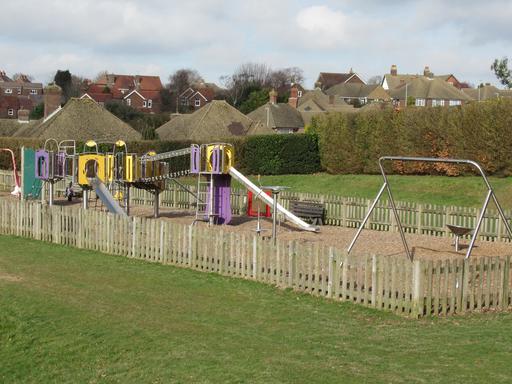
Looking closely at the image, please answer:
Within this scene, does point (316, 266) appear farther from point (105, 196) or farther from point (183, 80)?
point (183, 80)

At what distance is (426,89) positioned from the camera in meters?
99.8

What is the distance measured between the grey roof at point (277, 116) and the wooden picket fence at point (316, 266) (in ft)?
194

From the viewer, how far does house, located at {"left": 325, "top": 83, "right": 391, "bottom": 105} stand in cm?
11412

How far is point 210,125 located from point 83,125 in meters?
9.22

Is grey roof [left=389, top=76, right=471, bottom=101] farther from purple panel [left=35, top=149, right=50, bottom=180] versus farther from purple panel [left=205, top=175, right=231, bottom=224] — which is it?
purple panel [left=205, top=175, right=231, bottom=224]

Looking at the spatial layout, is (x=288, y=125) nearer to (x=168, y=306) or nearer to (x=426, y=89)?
(x=426, y=89)

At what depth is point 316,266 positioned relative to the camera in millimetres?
14109

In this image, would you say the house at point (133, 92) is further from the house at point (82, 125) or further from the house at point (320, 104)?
the house at point (82, 125)

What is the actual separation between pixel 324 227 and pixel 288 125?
183 ft

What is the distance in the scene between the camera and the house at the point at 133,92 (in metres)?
122

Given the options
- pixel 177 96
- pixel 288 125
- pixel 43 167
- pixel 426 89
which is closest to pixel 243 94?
pixel 177 96

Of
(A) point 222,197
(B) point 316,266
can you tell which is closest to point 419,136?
(A) point 222,197

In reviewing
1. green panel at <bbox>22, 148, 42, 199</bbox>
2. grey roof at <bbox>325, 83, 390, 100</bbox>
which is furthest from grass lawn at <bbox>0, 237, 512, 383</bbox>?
grey roof at <bbox>325, 83, 390, 100</bbox>

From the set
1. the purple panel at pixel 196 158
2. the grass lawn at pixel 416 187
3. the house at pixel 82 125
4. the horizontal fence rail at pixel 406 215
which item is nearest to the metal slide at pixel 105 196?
the purple panel at pixel 196 158
